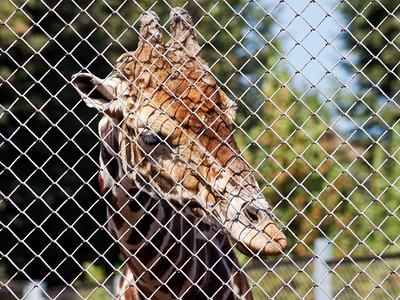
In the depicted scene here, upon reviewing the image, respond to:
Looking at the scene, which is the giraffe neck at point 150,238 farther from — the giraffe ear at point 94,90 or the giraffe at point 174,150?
the giraffe ear at point 94,90

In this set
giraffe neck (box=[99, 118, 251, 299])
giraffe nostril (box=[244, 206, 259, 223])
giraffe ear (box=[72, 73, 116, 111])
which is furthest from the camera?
giraffe neck (box=[99, 118, 251, 299])

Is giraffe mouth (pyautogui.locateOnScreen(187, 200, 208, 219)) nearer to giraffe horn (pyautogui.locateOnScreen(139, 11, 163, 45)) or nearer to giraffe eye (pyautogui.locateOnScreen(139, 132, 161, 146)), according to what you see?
giraffe eye (pyautogui.locateOnScreen(139, 132, 161, 146))

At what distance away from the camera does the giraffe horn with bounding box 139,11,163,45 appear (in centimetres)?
290

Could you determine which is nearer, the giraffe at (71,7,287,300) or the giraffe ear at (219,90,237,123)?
the giraffe at (71,7,287,300)

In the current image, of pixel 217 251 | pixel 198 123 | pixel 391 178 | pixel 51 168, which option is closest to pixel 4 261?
pixel 51 168

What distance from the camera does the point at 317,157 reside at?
9594 mm

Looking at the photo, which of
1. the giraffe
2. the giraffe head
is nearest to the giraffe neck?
the giraffe

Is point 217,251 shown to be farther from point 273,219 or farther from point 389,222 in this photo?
point 389,222

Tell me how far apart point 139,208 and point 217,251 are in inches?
22.7

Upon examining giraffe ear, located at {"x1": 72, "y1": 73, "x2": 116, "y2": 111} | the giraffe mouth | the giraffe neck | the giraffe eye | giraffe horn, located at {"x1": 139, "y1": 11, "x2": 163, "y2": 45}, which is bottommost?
the giraffe neck

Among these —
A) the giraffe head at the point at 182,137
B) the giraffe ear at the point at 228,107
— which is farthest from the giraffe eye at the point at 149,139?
the giraffe ear at the point at 228,107

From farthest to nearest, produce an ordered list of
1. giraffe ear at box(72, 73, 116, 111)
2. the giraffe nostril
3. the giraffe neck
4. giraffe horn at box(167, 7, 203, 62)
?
the giraffe neck < giraffe horn at box(167, 7, 203, 62) < giraffe ear at box(72, 73, 116, 111) < the giraffe nostril

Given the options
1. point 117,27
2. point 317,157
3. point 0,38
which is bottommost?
point 317,157

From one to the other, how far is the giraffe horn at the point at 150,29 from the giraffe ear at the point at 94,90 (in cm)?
26
